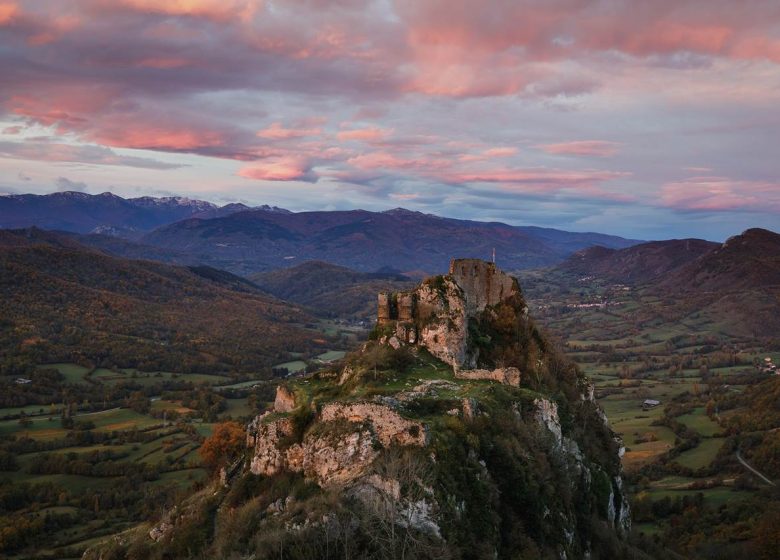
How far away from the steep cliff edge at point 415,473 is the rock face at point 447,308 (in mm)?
254

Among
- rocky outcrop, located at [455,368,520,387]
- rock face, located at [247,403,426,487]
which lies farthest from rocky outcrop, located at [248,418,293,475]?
rocky outcrop, located at [455,368,520,387]

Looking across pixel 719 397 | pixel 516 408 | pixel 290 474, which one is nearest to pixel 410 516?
pixel 290 474

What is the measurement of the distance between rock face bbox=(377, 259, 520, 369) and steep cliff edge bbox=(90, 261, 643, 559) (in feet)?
0.83

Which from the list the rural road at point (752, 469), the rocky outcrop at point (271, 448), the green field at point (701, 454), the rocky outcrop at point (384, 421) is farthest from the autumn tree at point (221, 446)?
the rural road at point (752, 469)

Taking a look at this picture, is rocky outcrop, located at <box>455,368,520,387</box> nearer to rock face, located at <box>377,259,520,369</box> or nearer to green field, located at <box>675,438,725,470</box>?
rock face, located at <box>377,259,520,369</box>

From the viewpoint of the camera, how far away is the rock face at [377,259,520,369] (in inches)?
2051

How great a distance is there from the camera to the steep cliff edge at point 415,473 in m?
25.8

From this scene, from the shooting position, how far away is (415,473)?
89.6ft

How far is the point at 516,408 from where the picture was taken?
38.8 metres

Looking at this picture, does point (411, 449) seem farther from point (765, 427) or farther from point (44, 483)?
point (765, 427)

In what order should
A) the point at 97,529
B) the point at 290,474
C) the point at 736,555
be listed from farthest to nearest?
the point at 97,529 → the point at 736,555 → the point at 290,474

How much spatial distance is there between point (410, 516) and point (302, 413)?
12.2m

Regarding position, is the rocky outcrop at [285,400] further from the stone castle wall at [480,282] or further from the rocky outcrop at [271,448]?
the stone castle wall at [480,282]

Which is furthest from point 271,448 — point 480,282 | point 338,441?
point 480,282
